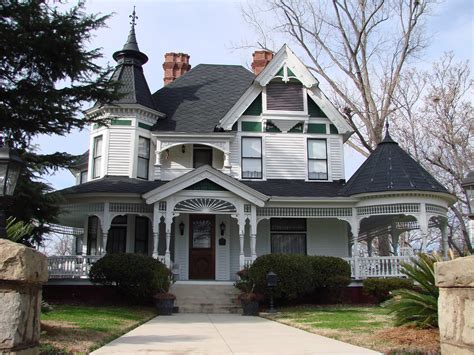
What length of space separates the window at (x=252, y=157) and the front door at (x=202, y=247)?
2532 millimetres

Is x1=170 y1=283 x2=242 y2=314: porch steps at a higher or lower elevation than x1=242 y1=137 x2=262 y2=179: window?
lower

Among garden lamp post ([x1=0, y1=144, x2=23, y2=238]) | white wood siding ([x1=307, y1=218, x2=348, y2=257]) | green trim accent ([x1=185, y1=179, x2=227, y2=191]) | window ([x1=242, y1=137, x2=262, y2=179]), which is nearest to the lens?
garden lamp post ([x1=0, y1=144, x2=23, y2=238])

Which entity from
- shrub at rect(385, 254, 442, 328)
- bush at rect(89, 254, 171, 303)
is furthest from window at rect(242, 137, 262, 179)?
shrub at rect(385, 254, 442, 328)

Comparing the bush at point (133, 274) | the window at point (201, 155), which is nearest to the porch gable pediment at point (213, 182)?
the bush at point (133, 274)

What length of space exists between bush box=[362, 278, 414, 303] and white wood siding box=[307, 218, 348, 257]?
3576mm

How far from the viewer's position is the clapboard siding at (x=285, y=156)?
68.6 feet

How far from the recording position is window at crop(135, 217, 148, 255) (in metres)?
19.7

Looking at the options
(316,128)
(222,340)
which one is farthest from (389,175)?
(222,340)

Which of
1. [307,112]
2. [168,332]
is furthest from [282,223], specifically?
[168,332]

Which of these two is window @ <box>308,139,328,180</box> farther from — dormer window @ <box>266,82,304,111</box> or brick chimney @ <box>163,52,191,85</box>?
brick chimney @ <box>163,52,191,85</box>

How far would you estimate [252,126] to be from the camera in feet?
69.3

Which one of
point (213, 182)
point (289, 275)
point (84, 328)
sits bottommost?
point (84, 328)

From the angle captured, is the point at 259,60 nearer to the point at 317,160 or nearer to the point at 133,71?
the point at 133,71

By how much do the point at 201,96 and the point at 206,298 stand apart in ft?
33.9
